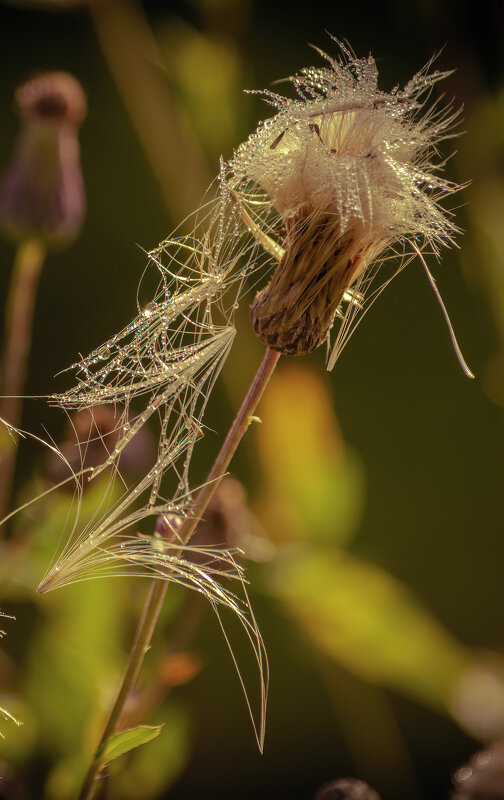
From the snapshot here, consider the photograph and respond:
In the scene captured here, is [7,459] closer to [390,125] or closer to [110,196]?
[390,125]

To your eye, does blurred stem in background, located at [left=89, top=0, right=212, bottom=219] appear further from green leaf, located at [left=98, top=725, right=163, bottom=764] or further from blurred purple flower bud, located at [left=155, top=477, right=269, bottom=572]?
green leaf, located at [left=98, top=725, right=163, bottom=764]

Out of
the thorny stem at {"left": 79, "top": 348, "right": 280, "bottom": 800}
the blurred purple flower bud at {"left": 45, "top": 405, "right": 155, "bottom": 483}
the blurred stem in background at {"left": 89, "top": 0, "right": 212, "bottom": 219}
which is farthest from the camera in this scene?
the blurred stem in background at {"left": 89, "top": 0, "right": 212, "bottom": 219}

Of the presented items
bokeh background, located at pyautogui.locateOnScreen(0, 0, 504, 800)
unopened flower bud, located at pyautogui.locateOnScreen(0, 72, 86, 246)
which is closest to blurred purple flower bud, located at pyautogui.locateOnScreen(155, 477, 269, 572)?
bokeh background, located at pyautogui.locateOnScreen(0, 0, 504, 800)

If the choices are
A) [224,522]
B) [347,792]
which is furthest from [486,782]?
[224,522]

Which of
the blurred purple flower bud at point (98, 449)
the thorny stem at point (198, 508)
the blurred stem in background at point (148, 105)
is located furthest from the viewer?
the blurred stem in background at point (148, 105)

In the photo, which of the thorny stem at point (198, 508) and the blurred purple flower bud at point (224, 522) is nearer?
the thorny stem at point (198, 508)

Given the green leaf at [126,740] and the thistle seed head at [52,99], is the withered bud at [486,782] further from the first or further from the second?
the thistle seed head at [52,99]

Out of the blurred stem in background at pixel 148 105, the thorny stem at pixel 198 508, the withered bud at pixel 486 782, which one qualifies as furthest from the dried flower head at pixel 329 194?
the blurred stem in background at pixel 148 105

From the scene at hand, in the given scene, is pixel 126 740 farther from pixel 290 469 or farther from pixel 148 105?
pixel 148 105
